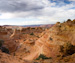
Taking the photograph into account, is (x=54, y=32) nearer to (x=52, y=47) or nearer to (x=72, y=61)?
(x=52, y=47)

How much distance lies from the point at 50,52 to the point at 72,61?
304cm

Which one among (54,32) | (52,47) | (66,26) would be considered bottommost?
(52,47)

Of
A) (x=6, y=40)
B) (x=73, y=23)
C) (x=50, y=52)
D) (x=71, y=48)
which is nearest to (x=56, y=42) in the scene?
(x=50, y=52)

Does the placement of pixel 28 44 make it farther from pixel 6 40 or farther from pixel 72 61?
pixel 72 61

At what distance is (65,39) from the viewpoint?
9.23 metres

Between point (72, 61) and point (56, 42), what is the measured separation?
143 inches

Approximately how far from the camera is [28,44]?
52.9ft

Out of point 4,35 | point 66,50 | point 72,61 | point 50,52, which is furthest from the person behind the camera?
point 4,35

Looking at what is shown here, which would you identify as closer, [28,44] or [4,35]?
[4,35]

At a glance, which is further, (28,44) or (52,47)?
(28,44)

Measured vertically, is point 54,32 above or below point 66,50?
above

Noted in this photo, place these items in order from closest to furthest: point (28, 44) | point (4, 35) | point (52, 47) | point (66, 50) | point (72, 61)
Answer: point (72, 61)
point (66, 50)
point (52, 47)
point (4, 35)
point (28, 44)

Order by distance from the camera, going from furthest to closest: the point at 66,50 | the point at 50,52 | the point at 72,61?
the point at 50,52, the point at 66,50, the point at 72,61

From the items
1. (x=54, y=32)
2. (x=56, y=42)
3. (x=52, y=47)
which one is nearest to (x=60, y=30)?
(x=54, y=32)
